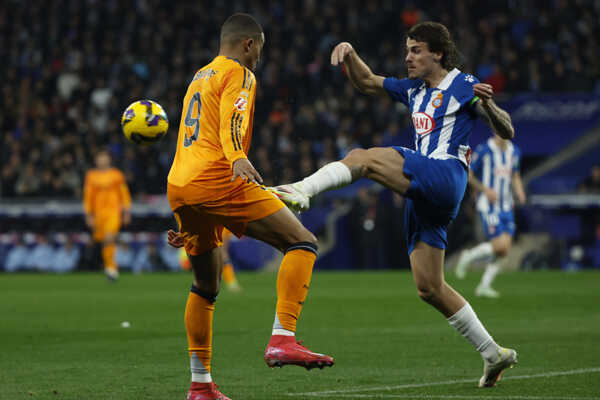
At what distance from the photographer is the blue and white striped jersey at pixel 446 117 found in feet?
21.8

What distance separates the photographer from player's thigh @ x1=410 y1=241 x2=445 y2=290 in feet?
22.0

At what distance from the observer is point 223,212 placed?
6016mm

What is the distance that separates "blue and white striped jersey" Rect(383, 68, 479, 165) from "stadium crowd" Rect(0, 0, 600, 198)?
17.2 metres

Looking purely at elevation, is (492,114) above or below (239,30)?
below

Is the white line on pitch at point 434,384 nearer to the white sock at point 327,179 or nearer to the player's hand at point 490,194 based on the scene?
the white sock at point 327,179

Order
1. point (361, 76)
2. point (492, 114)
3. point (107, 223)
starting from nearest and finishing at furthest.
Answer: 1. point (492, 114)
2. point (361, 76)
3. point (107, 223)

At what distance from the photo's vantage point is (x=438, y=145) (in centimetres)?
665

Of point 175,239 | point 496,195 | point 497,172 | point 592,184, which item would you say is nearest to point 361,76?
point 175,239

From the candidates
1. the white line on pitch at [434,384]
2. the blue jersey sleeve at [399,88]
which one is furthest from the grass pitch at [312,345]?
the blue jersey sleeve at [399,88]

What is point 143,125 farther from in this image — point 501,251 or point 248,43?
point 501,251

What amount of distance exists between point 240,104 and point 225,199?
551 mm

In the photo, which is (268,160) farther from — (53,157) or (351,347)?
(351,347)

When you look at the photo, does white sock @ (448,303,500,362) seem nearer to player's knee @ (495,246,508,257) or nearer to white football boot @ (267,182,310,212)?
white football boot @ (267,182,310,212)

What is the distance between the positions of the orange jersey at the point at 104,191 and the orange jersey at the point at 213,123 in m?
15.0
